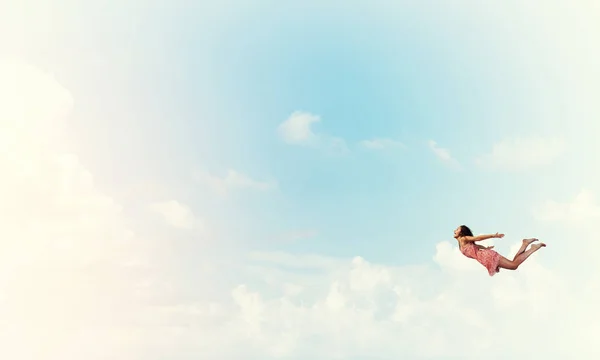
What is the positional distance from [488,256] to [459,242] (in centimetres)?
148

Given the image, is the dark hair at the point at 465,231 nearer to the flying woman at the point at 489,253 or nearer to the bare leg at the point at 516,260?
the flying woman at the point at 489,253

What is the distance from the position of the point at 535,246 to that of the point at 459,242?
353 centimetres

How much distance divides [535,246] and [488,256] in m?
2.26

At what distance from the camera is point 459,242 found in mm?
36281

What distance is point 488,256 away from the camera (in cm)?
3591

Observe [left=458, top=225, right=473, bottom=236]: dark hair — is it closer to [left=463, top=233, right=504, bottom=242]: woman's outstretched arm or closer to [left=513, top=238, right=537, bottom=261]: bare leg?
[left=463, top=233, right=504, bottom=242]: woman's outstretched arm

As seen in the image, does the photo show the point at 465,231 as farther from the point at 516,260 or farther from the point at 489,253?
the point at 516,260

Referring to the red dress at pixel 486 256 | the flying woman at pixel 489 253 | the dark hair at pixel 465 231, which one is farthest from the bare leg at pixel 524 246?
the dark hair at pixel 465 231

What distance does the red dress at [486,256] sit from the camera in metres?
35.9

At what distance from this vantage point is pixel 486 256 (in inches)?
1415

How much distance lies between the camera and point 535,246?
118 ft

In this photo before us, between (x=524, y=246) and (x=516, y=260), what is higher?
(x=524, y=246)

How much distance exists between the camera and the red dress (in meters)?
35.9

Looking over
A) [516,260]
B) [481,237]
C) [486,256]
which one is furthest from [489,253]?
[481,237]
